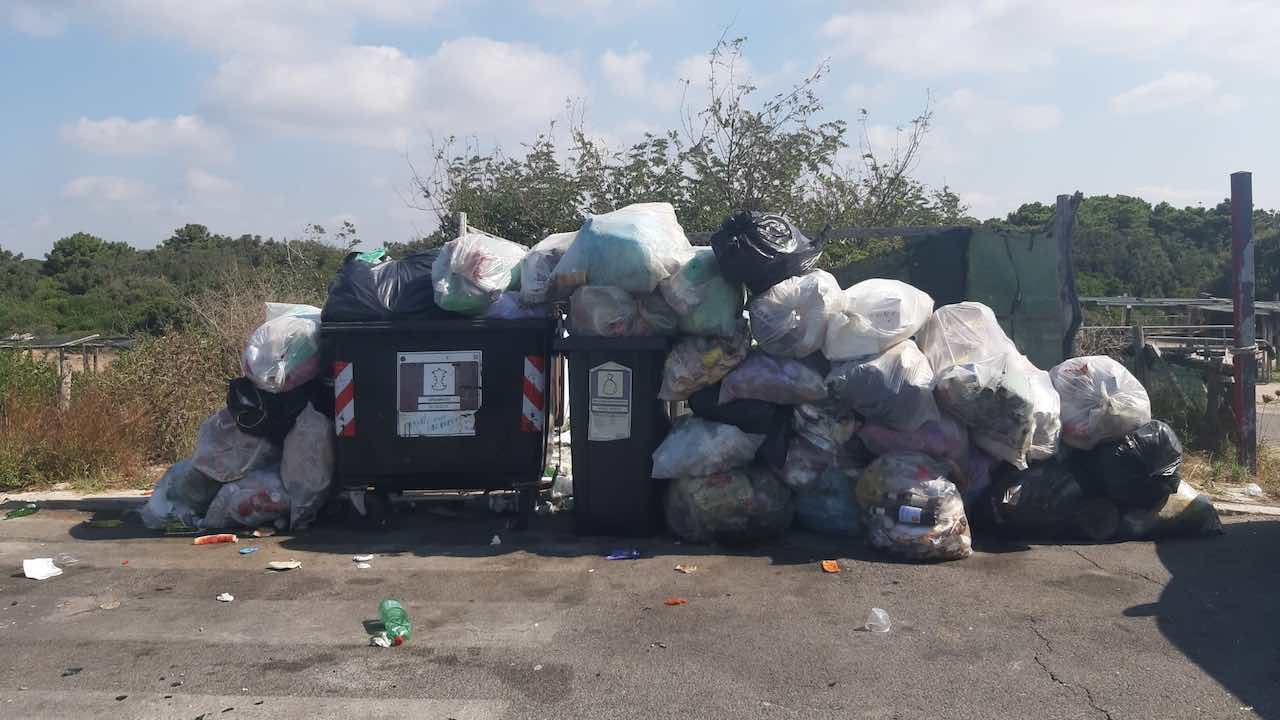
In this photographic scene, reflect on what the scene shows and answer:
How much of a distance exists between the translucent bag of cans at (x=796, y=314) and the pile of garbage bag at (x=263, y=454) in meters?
2.71

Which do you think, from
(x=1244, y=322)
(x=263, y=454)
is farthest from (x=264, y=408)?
(x=1244, y=322)

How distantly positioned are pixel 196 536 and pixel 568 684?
3.41 metres

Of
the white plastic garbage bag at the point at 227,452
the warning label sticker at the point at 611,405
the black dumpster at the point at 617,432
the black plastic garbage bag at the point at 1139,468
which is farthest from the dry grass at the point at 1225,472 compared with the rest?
the white plastic garbage bag at the point at 227,452

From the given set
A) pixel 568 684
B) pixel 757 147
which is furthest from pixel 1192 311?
pixel 568 684

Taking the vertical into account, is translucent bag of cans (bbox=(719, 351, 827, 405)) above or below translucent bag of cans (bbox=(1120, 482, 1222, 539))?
above

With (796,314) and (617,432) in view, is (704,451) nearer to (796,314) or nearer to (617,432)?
(617,432)

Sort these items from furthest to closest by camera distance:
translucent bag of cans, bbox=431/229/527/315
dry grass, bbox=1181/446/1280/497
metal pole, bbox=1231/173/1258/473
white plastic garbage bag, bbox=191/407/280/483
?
metal pole, bbox=1231/173/1258/473 < dry grass, bbox=1181/446/1280/497 < white plastic garbage bag, bbox=191/407/280/483 < translucent bag of cans, bbox=431/229/527/315

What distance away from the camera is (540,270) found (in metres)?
6.14

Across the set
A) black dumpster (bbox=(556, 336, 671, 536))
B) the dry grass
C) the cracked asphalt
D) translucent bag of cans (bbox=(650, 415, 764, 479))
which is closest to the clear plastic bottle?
the cracked asphalt

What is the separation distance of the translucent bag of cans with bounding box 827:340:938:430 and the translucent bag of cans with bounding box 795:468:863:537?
39 cm

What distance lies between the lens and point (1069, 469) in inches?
223

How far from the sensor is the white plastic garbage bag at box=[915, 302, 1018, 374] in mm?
5688

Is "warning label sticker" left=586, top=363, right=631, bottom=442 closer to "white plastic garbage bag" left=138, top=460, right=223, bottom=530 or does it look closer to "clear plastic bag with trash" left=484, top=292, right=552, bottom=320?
"clear plastic bag with trash" left=484, top=292, right=552, bottom=320

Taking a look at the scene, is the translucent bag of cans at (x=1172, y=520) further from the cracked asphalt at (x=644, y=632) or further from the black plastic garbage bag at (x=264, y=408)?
the black plastic garbage bag at (x=264, y=408)
